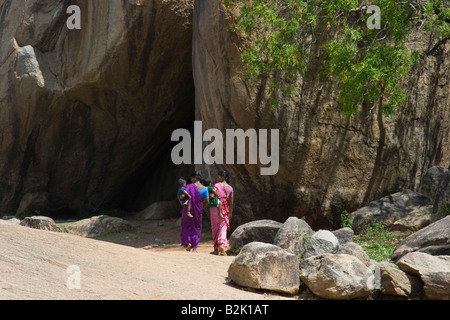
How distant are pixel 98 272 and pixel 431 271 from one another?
3510 millimetres

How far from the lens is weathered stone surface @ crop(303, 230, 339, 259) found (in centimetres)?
716

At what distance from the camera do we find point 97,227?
12.9 meters

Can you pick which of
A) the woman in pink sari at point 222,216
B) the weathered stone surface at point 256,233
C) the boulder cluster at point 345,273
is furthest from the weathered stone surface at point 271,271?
the woman in pink sari at point 222,216

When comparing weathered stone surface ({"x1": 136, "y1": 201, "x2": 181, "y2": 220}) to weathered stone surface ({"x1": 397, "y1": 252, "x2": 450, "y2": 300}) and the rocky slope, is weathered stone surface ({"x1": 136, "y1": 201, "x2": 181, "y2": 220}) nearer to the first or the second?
the rocky slope

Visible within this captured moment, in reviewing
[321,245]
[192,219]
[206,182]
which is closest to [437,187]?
[321,245]

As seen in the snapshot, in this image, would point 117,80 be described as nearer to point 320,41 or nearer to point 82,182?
point 82,182

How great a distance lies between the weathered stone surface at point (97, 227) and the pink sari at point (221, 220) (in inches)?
167

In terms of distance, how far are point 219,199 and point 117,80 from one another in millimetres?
6071

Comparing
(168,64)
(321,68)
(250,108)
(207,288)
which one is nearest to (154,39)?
(168,64)

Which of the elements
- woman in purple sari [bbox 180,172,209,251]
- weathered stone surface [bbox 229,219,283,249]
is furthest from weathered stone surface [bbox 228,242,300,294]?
woman in purple sari [bbox 180,172,209,251]

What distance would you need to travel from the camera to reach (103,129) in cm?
1554

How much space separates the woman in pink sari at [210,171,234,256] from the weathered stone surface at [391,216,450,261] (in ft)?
8.92

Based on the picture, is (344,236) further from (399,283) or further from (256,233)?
(399,283)
